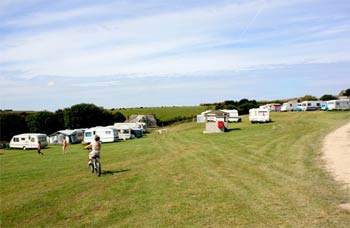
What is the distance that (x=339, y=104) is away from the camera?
72.6 m

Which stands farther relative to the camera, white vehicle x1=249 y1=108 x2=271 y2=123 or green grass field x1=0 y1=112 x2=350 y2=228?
white vehicle x1=249 y1=108 x2=271 y2=123

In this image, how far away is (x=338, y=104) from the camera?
7250cm

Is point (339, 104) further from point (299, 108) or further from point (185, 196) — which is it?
point (185, 196)

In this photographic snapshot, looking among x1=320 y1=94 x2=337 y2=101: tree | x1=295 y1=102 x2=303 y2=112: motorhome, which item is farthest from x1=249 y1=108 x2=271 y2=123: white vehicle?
x1=320 y1=94 x2=337 y2=101: tree

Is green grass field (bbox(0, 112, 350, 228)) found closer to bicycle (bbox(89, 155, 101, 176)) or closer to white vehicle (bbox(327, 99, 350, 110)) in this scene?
bicycle (bbox(89, 155, 101, 176))

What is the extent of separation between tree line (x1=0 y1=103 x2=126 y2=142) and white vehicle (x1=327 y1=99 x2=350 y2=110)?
161ft

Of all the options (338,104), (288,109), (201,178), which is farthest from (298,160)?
(288,109)

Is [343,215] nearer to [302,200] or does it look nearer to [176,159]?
[302,200]

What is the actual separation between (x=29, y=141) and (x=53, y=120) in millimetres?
30550

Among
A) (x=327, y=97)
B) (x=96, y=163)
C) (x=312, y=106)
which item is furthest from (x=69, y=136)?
(x=327, y=97)

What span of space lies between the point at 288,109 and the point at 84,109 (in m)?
44.1

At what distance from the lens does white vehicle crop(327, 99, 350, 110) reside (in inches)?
2854

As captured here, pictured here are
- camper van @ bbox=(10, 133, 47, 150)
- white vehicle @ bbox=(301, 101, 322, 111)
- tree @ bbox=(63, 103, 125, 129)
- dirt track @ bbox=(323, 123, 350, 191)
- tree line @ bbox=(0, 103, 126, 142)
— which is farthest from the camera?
tree @ bbox=(63, 103, 125, 129)

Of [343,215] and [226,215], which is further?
[226,215]
